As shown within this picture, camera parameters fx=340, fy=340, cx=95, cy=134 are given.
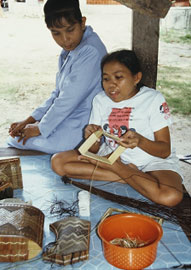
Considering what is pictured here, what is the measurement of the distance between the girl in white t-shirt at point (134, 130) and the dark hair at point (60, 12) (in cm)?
45

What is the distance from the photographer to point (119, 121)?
7.89 ft

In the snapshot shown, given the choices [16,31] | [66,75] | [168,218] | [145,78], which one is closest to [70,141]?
[66,75]

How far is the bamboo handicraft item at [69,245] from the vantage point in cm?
174

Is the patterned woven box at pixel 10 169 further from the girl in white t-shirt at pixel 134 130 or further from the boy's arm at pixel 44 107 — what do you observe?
the boy's arm at pixel 44 107

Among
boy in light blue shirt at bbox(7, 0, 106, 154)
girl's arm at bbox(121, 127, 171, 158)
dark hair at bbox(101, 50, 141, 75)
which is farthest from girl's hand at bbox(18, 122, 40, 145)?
girl's arm at bbox(121, 127, 171, 158)

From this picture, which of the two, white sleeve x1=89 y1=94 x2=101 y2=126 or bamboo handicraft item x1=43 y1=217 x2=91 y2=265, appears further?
white sleeve x1=89 y1=94 x2=101 y2=126

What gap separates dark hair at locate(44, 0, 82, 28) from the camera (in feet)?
8.18

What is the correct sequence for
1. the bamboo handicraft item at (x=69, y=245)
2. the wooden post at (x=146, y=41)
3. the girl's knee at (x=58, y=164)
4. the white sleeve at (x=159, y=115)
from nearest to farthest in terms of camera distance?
the bamboo handicraft item at (x=69, y=245), the white sleeve at (x=159, y=115), the girl's knee at (x=58, y=164), the wooden post at (x=146, y=41)

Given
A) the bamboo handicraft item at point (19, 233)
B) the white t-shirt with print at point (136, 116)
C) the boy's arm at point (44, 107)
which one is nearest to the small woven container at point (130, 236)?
the bamboo handicraft item at point (19, 233)

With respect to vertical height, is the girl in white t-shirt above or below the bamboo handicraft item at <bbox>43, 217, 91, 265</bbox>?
above

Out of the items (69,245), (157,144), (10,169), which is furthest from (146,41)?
(69,245)

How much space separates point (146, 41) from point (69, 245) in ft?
6.15

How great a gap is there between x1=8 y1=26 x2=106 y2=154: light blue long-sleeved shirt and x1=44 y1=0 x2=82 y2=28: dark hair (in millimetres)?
270

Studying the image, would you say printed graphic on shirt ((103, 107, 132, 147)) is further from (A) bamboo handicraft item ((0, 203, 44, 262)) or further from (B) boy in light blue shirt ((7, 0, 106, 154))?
(A) bamboo handicraft item ((0, 203, 44, 262))
